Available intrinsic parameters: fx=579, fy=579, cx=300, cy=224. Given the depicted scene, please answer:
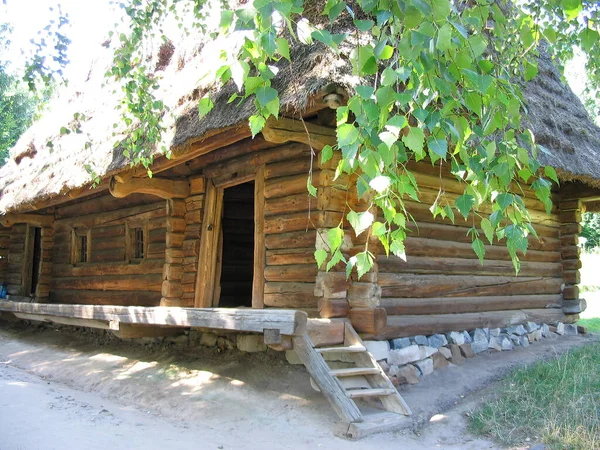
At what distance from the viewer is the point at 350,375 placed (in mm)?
5465

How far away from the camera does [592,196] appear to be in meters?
9.59

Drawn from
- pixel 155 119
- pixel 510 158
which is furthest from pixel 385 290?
pixel 510 158

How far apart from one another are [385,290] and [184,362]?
9.32 ft

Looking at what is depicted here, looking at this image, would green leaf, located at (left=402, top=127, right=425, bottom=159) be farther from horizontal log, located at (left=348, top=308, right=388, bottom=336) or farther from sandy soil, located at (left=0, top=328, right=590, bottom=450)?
horizontal log, located at (left=348, top=308, right=388, bottom=336)

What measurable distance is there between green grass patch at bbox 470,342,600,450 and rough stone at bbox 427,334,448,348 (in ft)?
2.82

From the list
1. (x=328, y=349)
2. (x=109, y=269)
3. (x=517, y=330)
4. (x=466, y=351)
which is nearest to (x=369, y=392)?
(x=328, y=349)

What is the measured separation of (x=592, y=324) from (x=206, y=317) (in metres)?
9.00

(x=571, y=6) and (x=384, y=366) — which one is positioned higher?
(x=571, y=6)

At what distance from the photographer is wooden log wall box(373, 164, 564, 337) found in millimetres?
6777

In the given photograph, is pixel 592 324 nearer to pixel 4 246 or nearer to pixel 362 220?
pixel 362 220

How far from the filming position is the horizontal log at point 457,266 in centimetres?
682

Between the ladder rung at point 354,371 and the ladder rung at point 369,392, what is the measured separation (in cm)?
16

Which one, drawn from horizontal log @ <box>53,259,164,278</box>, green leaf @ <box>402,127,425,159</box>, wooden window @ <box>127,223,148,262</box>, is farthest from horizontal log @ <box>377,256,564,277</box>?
wooden window @ <box>127,223,148,262</box>

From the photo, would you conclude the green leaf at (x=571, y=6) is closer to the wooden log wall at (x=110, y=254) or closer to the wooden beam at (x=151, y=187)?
the wooden beam at (x=151, y=187)
